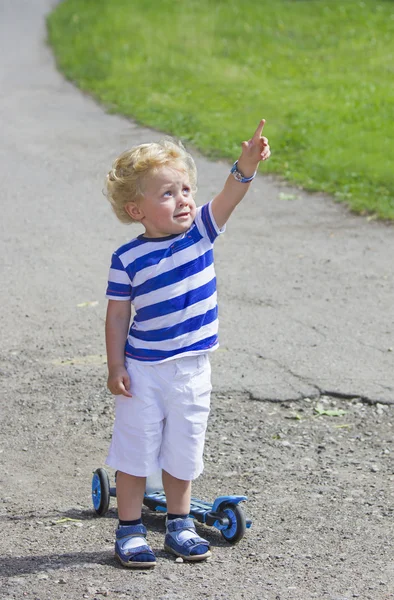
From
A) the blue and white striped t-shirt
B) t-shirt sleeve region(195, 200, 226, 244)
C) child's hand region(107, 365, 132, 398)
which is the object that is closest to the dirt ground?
child's hand region(107, 365, 132, 398)

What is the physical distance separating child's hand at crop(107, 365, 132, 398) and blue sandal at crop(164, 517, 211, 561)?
1.69 feet

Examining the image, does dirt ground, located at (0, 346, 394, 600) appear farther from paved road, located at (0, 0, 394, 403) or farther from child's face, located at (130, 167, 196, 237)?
child's face, located at (130, 167, 196, 237)

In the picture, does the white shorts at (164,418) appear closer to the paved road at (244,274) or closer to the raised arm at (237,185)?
the raised arm at (237,185)

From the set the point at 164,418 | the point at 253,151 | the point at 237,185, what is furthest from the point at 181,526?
the point at 253,151

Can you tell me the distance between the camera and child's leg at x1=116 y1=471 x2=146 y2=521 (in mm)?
3543

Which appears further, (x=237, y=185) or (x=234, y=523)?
(x=234, y=523)

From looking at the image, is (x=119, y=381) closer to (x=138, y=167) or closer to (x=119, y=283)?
(x=119, y=283)

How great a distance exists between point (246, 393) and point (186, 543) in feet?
5.53

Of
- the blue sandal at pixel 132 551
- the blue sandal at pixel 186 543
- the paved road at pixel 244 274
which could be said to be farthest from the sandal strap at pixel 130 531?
the paved road at pixel 244 274

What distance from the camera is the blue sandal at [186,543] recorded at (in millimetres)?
3502

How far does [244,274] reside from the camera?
23.2 feet

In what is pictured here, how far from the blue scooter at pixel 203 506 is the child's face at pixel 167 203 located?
1006 millimetres

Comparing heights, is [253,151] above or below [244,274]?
above

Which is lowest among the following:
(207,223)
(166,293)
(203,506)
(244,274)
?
(244,274)
